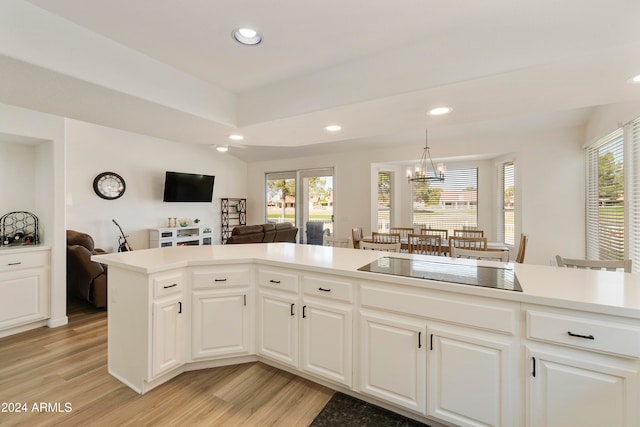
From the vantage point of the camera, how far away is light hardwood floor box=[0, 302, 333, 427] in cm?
185

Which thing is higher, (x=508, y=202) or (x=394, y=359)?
(x=508, y=202)

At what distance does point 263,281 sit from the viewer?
2354 mm

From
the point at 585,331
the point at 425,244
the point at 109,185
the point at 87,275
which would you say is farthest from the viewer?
the point at 109,185

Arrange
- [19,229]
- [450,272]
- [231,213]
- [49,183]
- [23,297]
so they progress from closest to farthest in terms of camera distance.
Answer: [450,272] < [23,297] < [49,183] < [19,229] < [231,213]

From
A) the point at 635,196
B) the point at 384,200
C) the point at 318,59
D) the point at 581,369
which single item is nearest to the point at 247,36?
the point at 318,59

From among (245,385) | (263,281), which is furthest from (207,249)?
(245,385)

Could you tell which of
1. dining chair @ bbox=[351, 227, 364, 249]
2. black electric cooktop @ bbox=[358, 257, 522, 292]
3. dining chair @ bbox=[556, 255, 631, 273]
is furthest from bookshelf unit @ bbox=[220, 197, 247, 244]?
dining chair @ bbox=[556, 255, 631, 273]

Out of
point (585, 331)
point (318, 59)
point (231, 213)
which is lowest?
point (585, 331)

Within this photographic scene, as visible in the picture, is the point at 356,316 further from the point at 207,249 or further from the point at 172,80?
the point at 172,80

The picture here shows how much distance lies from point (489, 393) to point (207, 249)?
8.04 feet

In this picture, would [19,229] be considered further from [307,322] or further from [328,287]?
[328,287]

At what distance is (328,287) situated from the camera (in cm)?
205

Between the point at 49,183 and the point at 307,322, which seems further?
the point at 49,183

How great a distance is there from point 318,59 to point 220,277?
176 centimetres
